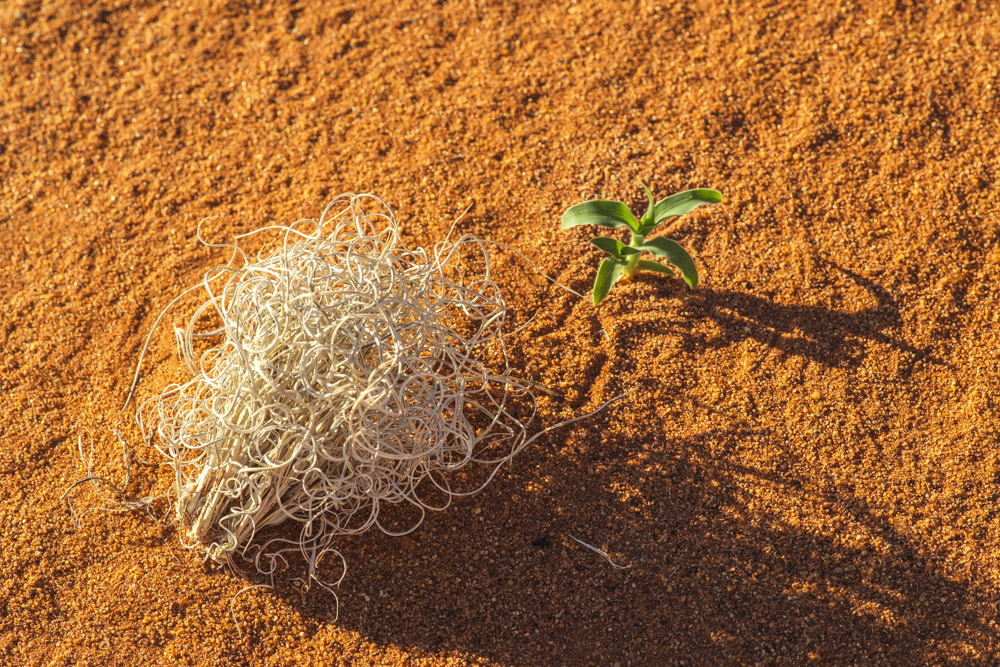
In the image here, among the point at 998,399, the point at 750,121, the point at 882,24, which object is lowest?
the point at 998,399

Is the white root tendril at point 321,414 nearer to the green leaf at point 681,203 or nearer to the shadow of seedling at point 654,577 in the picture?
the shadow of seedling at point 654,577

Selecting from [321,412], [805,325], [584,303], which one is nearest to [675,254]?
[584,303]

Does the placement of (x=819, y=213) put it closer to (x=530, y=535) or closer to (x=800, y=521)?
(x=800, y=521)

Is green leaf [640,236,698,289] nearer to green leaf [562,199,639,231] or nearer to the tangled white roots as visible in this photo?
green leaf [562,199,639,231]

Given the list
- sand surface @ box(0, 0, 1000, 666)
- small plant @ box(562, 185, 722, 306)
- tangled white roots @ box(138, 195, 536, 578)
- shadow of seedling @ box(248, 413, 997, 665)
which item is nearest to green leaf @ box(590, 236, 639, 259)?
small plant @ box(562, 185, 722, 306)

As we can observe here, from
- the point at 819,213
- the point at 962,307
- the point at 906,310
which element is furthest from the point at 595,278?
the point at 962,307

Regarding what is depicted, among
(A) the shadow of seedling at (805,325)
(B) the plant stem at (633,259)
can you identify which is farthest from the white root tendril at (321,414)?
(A) the shadow of seedling at (805,325)
